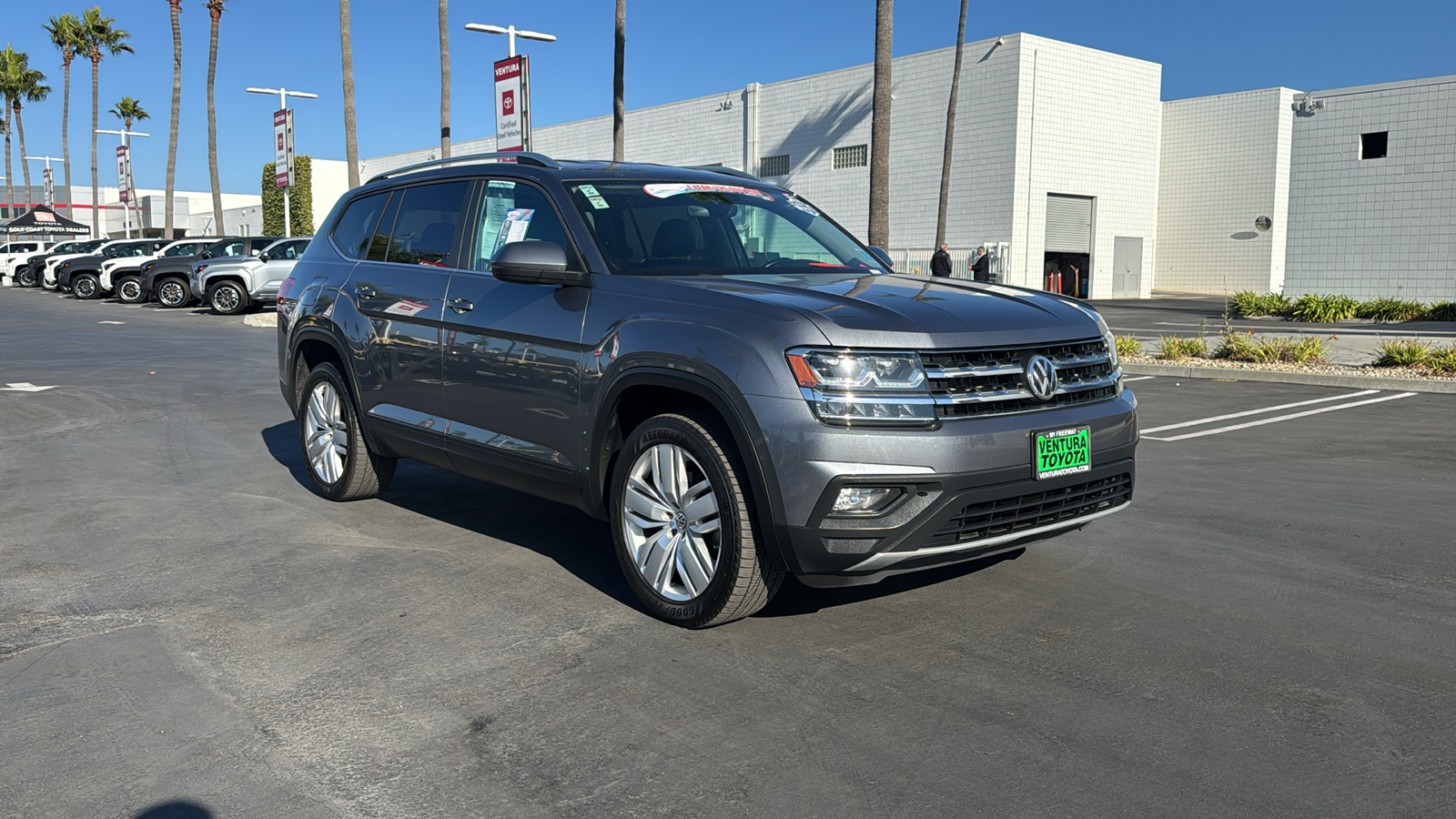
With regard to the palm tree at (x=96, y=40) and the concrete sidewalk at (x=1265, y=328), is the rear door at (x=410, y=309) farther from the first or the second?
the palm tree at (x=96, y=40)

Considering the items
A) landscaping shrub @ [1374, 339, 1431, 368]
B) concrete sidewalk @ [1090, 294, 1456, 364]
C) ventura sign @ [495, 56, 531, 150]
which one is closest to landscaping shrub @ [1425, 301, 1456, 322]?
concrete sidewalk @ [1090, 294, 1456, 364]

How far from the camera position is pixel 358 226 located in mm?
6969

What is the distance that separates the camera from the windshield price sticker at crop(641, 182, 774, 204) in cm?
553

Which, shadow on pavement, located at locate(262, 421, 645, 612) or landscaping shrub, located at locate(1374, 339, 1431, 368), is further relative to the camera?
landscaping shrub, located at locate(1374, 339, 1431, 368)

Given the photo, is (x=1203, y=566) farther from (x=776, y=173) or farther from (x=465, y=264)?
(x=776, y=173)

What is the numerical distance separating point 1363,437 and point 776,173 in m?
38.0

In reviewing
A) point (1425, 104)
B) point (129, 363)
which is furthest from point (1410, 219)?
point (129, 363)

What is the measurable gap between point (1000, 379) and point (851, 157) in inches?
1588

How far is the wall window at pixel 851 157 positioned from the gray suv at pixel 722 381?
123 ft

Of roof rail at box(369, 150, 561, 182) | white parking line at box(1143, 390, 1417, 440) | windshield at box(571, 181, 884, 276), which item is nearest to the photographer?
windshield at box(571, 181, 884, 276)

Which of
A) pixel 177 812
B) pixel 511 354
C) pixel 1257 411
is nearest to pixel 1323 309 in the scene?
pixel 1257 411

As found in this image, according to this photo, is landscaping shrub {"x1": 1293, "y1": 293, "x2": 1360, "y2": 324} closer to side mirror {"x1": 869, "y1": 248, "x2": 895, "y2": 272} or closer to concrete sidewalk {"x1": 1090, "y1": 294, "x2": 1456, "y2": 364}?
concrete sidewalk {"x1": 1090, "y1": 294, "x2": 1456, "y2": 364}

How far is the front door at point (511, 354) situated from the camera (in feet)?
16.4

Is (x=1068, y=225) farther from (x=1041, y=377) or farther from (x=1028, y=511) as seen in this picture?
(x=1028, y=511)
